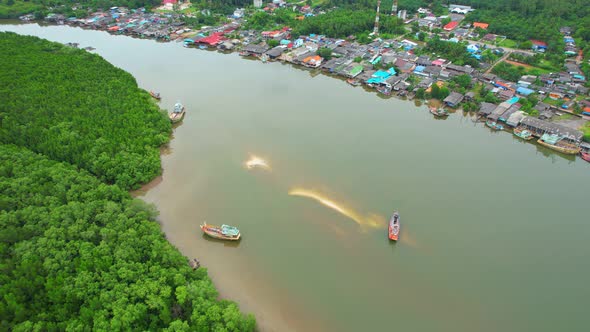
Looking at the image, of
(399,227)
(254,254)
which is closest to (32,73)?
(254,254)

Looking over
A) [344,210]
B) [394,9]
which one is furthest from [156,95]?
[394,9]

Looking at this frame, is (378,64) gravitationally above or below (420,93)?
above

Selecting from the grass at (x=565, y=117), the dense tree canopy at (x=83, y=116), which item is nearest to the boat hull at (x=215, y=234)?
the dense tree canopy at (x=83, y=116)

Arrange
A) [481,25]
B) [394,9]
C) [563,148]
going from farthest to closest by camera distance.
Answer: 1. [394,9]
2. [481,25]
3. [563,148]

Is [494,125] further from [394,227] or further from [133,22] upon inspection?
[133,22]

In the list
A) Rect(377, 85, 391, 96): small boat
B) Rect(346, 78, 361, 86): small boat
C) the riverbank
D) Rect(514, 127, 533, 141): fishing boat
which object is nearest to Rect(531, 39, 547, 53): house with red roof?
the riverbank

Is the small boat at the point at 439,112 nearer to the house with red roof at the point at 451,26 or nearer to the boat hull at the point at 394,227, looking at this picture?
the boat hull at the point at 394,227

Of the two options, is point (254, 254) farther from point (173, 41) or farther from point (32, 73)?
point (173, 41)
